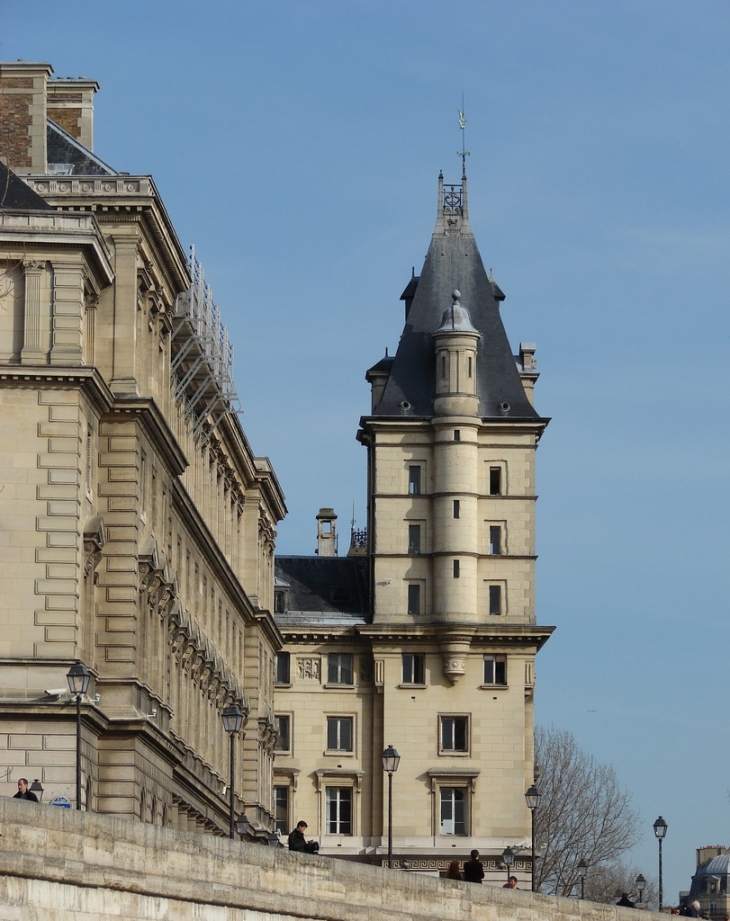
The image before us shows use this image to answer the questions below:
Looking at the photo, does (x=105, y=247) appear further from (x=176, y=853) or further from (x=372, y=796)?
(x=372, y=796)

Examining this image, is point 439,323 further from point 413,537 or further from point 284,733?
point 284,733

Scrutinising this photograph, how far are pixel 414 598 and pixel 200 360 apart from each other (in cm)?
4036

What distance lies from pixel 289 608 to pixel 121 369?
56.6 m

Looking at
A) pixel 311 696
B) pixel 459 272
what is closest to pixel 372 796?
pixel 311 696

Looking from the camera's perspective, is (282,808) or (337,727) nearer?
(282,808)

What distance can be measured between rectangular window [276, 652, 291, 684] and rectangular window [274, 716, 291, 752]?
1.70m

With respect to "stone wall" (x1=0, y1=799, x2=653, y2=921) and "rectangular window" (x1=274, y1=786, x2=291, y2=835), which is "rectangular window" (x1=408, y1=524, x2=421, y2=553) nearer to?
"rectangular window" (x1=274, y1=786, x2=291, y2=835)

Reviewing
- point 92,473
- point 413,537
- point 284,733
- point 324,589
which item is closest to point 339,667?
point 284,733

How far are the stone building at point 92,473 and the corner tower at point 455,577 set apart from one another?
3812 cm

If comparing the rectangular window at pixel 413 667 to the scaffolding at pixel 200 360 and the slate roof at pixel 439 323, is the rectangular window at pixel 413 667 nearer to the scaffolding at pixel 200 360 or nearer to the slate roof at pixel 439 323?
the slate roof at pixel 439 323

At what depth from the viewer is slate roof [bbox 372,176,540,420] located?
109 meters

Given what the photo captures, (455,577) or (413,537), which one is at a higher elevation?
(413,537)

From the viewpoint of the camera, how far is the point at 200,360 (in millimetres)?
68125

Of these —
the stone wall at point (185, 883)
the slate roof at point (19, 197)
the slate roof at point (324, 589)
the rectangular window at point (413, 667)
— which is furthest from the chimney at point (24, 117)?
the slate roof at point (324, 589)
